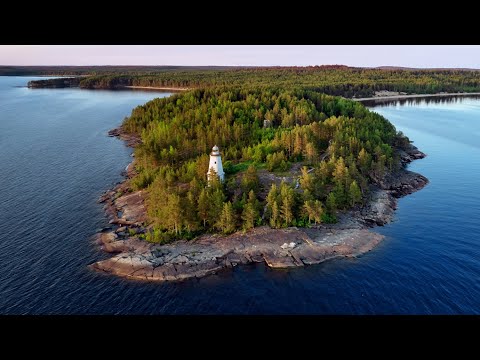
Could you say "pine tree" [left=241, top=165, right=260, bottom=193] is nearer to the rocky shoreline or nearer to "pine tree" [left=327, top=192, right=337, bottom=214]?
the rocky shoreline

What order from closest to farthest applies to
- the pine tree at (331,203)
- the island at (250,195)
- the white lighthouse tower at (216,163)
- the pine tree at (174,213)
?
1. the island at (250,195)
2. the pine tree at (174,213)
3. the pine tree at (331,203)
4. the white lighthouse tower at (216,163)

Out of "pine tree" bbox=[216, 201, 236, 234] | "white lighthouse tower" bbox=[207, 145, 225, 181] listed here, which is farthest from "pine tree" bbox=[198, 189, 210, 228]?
"white lighthouse tower" bbox=[207, 145, 225, 181]

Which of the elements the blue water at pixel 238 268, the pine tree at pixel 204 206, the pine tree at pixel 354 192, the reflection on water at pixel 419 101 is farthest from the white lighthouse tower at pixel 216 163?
the reflection on water at pixel 419 101

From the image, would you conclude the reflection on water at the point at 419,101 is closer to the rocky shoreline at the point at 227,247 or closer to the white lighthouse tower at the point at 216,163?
the white lighthouse tower at the point at 216,163

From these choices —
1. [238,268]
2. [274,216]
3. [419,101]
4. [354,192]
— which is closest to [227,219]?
[274,216]

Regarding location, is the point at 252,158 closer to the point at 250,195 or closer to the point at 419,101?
the point at 250,195
